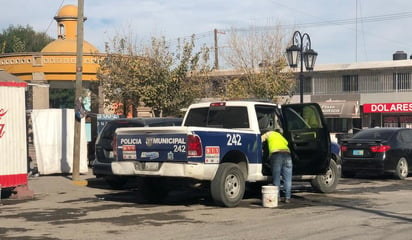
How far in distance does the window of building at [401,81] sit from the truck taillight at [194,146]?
32.1 metres

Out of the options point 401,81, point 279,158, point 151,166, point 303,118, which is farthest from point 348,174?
point 401,81

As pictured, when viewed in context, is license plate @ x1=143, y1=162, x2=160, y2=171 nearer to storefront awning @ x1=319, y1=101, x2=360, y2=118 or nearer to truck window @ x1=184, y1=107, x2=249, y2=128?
truck window @ x1=184, y1=107, x2=249, y2=128

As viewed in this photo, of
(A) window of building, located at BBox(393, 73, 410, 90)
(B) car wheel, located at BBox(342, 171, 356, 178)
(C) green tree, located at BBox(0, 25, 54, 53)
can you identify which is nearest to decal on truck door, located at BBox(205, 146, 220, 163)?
(B) car wheel, located at BBox(342, 171, 356, 178)

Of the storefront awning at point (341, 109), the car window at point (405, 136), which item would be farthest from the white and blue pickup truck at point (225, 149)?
the storefront awning at point (341, 109)

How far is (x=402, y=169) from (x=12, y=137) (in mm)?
11088

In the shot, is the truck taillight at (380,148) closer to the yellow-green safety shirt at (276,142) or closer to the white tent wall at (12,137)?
the yellow-green safety shirt at (276,142)

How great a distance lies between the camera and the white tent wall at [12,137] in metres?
12.0

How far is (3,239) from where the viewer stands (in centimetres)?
793

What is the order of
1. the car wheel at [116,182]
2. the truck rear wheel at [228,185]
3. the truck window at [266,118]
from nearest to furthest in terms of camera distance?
1. the truck rear wheel at [228,185]
2. the truck window at [266,118]
3. the car wheel at [116,182]

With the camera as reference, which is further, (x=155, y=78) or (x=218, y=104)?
(x=155, y=78)

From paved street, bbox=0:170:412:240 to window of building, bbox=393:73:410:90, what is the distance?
27013 mm

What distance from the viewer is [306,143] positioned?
12.1 metres

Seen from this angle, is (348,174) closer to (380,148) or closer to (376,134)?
(376,134)

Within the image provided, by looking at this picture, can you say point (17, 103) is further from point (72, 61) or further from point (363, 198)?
point (72, 61)
